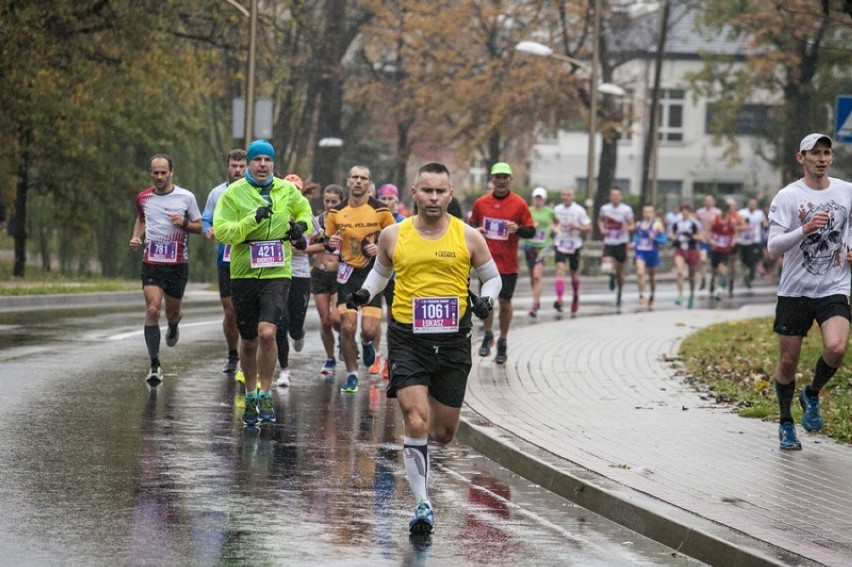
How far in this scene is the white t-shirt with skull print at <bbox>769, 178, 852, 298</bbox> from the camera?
10414 mm

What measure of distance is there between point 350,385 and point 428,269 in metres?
6.02

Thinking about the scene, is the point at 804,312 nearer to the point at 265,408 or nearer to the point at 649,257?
the point at 265,408

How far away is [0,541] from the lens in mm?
7051

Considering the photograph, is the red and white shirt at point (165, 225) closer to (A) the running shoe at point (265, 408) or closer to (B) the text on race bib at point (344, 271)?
(B) the text on race bib at point (344, 271)

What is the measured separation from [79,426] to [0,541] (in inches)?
163

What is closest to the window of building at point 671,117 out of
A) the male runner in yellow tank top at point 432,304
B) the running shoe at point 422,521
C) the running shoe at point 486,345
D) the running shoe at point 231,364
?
the running shoe at point 486,345

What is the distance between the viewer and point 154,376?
46.5 ft

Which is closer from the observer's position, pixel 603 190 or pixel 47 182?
pixel 47 182

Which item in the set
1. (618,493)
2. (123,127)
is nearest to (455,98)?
(123,127)

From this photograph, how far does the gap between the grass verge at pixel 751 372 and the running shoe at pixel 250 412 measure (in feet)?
12.4

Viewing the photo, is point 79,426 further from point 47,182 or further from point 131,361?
point 47,182

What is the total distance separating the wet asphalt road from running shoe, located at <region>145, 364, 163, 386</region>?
0.12 meters

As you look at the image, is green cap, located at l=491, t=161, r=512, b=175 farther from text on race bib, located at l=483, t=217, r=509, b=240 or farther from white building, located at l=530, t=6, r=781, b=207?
white building, located at l=530, t=6, r=781, b=207

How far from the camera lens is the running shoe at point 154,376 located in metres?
14.2
